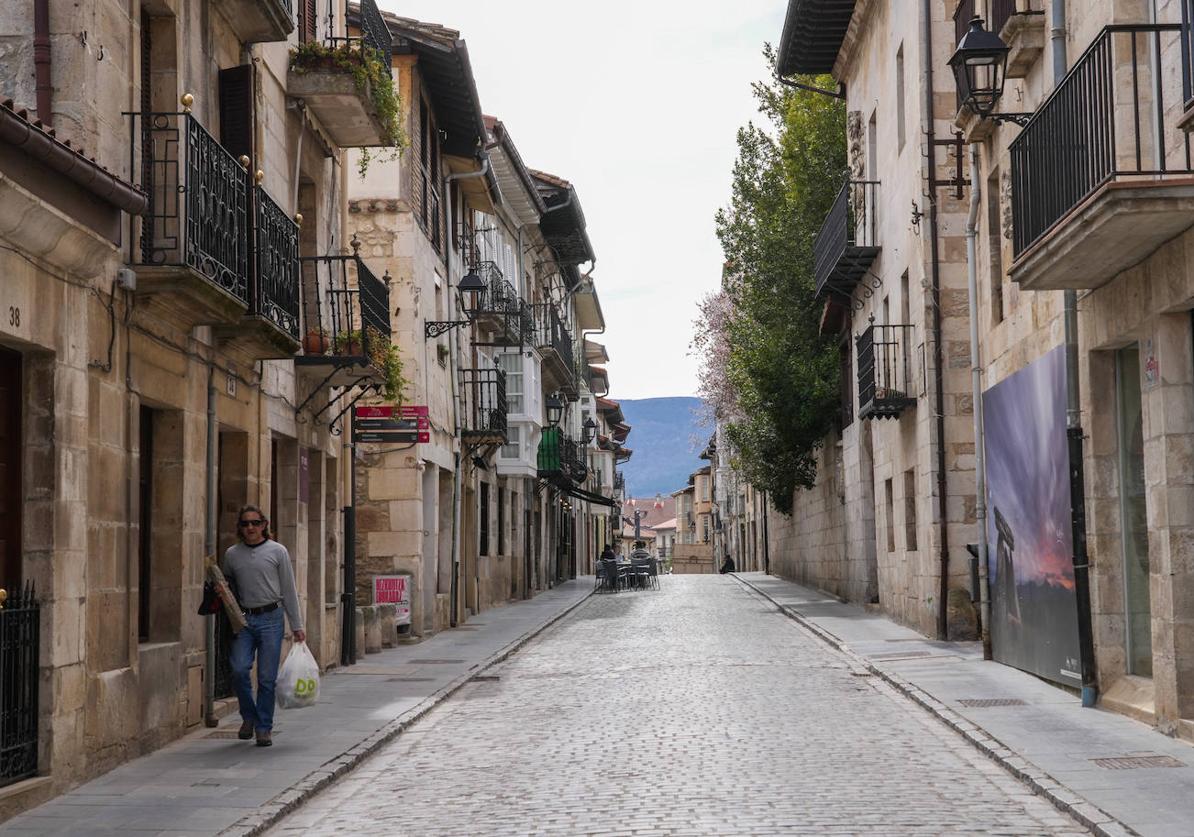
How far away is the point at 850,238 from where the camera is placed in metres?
27.4

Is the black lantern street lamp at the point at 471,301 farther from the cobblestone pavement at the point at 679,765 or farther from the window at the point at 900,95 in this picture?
the cobblestone pavement at the point at 679,765

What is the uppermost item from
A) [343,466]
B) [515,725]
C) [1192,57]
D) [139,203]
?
[1192,57]

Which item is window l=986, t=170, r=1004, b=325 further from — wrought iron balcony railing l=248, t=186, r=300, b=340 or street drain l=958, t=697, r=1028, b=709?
wrought iron balcony railing l=248, t=186, r=300, b=340

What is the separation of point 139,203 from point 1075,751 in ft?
23.0

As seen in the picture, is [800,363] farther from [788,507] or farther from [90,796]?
[90,796]

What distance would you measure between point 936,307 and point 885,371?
2551mm

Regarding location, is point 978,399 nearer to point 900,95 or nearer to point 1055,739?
point 900,95

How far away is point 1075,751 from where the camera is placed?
34.2ft

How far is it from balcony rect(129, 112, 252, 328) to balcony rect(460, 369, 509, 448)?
1692cm

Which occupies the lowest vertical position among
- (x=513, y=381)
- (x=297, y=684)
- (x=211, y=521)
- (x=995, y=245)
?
(x=297, y=684)

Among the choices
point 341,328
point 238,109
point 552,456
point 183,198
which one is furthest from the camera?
point 552,456

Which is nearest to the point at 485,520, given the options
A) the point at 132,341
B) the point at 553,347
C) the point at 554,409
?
the point at 553,347

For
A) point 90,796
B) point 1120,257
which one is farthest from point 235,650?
point 1120,257

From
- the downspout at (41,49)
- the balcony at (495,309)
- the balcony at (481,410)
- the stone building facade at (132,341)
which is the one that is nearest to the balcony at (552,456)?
the balcony at (495,309)
